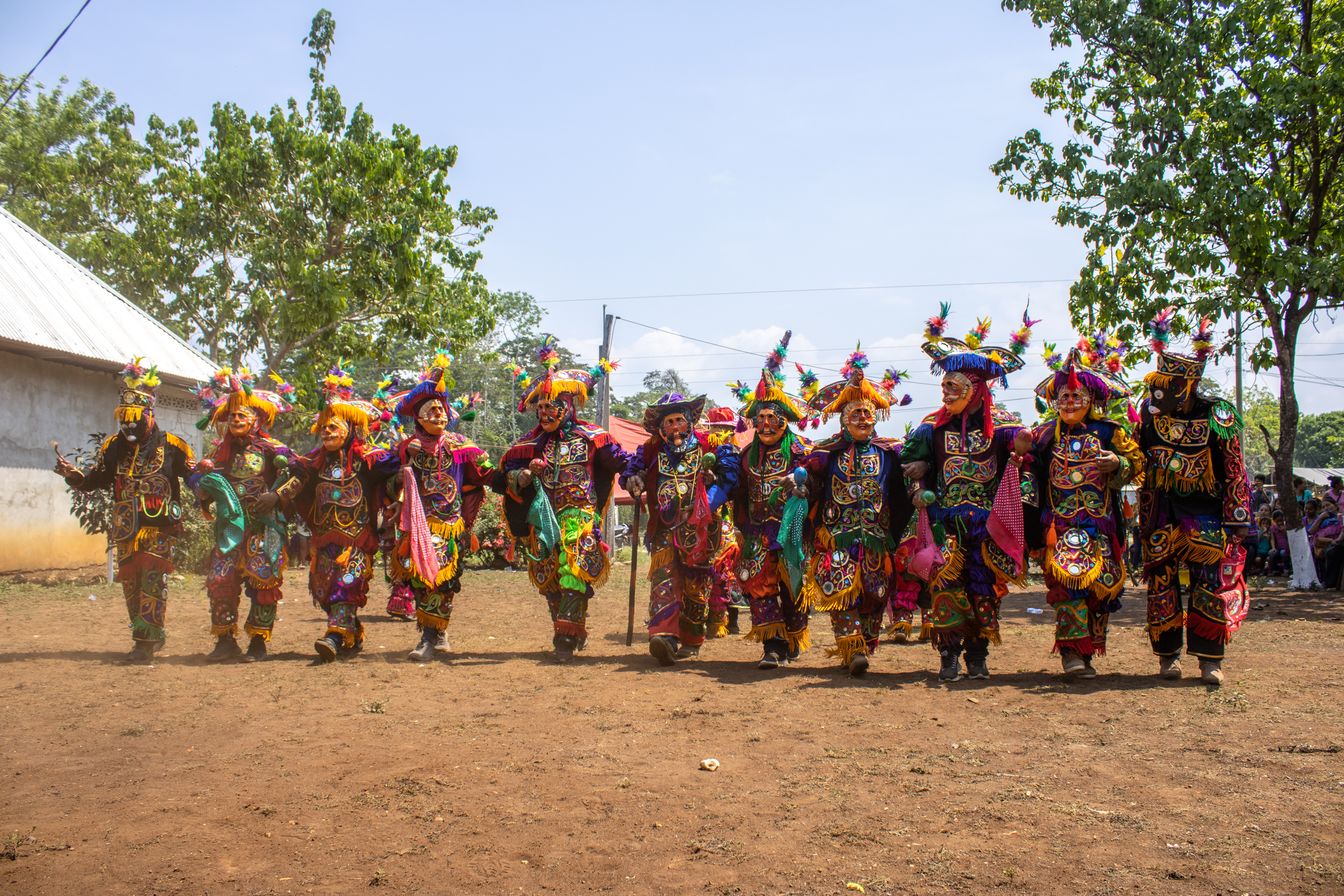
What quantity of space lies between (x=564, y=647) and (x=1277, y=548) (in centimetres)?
1352

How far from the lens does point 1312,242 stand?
40.9 ft

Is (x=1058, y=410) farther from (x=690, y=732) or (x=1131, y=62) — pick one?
(x=1131, y=62)

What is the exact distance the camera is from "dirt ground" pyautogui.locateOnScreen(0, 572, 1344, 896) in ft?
11.1

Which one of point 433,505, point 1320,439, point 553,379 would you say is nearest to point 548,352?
point 553,379

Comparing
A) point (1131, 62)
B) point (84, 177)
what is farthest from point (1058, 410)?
point (84, 177)

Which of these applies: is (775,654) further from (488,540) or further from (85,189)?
(85,189)

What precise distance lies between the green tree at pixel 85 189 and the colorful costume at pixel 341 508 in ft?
48.3

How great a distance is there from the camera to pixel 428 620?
769 cm

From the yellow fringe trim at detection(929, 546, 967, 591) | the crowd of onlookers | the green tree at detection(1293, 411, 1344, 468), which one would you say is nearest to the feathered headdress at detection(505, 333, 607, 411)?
the yellow fringe trim at detection(929, 546, 967, 591)

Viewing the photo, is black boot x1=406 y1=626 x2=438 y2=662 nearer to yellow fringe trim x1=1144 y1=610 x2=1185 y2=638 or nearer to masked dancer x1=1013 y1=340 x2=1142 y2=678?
masked dancer x1=1013 y1=340 x2=1142 y2=678

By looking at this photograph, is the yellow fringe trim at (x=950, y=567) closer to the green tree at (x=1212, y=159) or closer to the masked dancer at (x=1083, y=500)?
the masked dancer at (x=1083, y=500)

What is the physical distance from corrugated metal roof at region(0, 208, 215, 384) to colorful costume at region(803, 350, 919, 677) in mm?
8811

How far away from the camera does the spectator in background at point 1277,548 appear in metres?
15.6

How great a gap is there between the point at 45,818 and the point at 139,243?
60.2 ft
